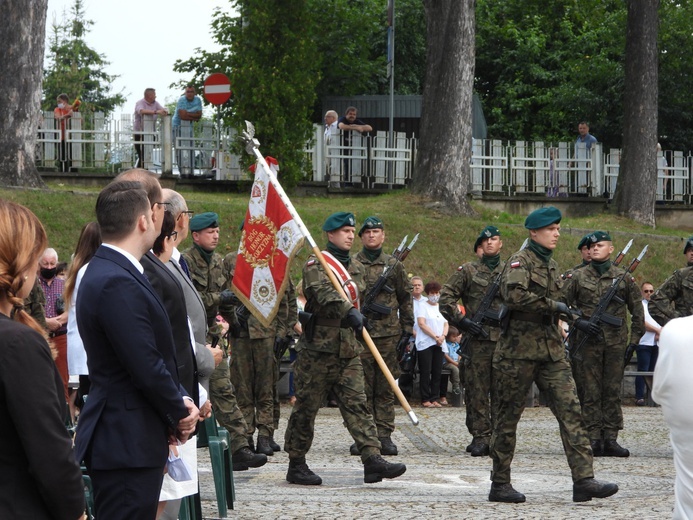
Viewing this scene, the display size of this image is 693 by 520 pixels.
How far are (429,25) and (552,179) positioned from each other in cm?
497

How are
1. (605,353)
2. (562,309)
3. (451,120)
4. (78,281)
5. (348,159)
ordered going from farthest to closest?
(348,159)
(451,120)
(605,353)
(562,309)
(78,281)

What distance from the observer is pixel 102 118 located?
2442 centimetres

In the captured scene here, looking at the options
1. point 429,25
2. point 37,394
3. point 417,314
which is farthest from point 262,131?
point 37,394

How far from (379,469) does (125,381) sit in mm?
4640

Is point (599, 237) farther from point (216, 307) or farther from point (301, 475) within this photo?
point (301, 475)

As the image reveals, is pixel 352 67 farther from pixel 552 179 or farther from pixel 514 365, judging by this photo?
pixel 514 365

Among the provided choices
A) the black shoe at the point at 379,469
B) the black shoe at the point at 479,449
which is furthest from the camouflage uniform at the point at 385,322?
the black shoe at the point at 379,469

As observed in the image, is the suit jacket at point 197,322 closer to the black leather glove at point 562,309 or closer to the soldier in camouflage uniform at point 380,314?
the black leather glove at point 562,309

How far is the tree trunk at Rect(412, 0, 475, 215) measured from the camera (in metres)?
24.0

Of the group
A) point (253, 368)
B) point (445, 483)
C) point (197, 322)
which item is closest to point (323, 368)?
point (445, 483)

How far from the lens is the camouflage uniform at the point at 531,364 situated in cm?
923

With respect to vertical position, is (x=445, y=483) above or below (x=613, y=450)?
above

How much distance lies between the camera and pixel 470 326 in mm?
12711

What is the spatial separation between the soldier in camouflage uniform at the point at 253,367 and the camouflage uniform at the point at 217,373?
0.76 metres
